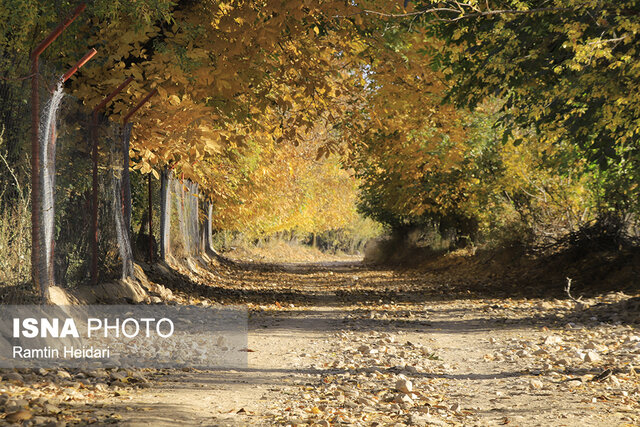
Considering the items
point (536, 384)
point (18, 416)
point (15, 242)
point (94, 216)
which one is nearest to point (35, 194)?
point (15, 242)

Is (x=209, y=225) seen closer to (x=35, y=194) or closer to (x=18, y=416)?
(x=35, y=194)

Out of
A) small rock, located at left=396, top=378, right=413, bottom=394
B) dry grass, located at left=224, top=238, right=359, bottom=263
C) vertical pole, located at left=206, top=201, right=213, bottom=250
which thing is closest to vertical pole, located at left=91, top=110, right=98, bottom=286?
small rock, located at left=396, top=378, right=413, bottom=394

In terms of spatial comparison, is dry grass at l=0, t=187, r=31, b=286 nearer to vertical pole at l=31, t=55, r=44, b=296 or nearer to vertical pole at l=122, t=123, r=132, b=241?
vertical pole at l=31, t=55, r=44, b=296

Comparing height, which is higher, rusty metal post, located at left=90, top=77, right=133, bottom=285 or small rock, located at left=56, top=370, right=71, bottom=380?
rusty metal post, located at left=90, top=77, right=133, bottom=285

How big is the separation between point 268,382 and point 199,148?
4842 millimetres

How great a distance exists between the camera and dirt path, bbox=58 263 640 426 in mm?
5793

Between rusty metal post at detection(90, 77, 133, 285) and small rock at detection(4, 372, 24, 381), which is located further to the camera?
rusty metal post at detection(90, 77, 133, 285)

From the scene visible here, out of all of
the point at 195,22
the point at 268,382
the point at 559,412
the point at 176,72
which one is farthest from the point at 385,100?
the point at 559,412

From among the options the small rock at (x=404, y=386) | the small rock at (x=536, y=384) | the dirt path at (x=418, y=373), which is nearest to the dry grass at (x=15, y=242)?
the dirt path at (x=418, y=373)

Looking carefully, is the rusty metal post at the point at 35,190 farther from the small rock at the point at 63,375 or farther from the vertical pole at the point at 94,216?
the vertical pole at the point at 94,216

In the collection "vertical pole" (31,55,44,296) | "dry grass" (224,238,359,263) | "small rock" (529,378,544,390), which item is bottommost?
"small rock" (529,378,544,390)

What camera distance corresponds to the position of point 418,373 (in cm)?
783

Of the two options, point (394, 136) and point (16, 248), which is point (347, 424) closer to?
point (16, 248)

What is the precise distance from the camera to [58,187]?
9.63 meters
